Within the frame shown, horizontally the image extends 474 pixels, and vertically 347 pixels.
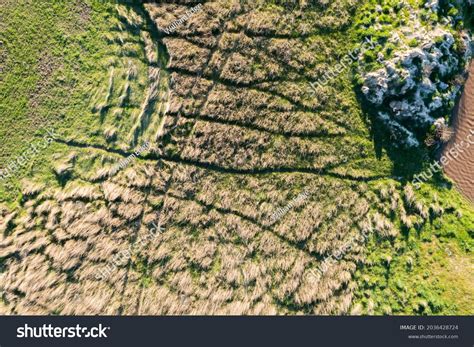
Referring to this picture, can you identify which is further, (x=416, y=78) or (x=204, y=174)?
(x=204, y=174)

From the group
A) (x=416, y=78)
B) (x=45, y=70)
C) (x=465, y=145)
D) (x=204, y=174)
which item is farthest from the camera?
(x=465, y=145)

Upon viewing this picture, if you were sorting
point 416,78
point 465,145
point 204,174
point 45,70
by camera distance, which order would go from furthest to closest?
point 465,145 → point 45,70 → point 204,174 → point 416,78

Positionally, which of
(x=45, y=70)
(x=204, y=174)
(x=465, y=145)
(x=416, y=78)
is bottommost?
(x=204, y=174)

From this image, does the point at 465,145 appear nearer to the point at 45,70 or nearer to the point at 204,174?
the point at 204,174

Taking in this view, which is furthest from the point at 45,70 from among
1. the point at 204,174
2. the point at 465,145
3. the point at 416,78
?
the point at 465,145

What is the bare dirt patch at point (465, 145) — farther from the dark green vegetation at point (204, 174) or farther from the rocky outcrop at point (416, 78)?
the dark green vegetation at point (204, 174)

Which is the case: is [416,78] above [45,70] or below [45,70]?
above

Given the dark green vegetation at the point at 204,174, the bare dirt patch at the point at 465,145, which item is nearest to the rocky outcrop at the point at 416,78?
the bare dirt patch at the point at 465,145

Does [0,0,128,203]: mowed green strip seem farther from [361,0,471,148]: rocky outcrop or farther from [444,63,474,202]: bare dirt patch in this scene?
[444,63,474,202]: bare dirt patch
